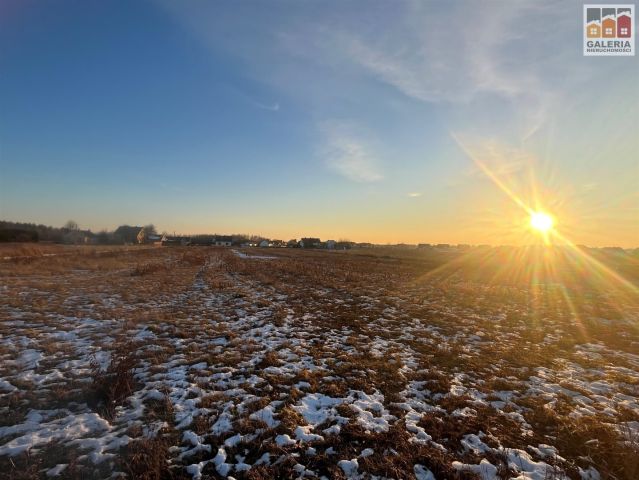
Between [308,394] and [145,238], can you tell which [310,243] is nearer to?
[145,238]

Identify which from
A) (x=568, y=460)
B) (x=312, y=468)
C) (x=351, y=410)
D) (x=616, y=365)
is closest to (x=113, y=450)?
(x=312, y=468)

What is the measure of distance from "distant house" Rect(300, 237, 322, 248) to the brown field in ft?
443

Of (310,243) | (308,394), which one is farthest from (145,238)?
(308,394)

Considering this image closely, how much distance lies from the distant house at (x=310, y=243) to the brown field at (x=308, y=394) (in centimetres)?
13487

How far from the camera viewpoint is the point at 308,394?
6.01m

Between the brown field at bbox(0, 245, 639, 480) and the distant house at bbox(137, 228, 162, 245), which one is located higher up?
the distant house at bbox(137, 228, 162, 245)

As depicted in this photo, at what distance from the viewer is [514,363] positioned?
816 cm

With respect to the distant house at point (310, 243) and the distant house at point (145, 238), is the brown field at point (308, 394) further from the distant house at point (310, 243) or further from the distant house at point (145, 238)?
the distant house at point (310, 243)

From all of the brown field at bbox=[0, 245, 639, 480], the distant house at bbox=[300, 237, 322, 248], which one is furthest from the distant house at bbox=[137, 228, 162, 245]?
the brown field at bbox=[0, 245, 639, 480]

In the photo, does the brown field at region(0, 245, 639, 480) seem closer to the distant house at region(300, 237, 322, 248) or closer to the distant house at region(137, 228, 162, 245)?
the distant house at region(137, 228, 162, 245)

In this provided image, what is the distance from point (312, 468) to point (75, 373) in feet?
19.8

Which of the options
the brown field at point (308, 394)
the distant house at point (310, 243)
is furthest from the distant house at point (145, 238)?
the brown field at point (308, 394)

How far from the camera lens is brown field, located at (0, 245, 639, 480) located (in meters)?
4.16

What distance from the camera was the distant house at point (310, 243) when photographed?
486 feet
